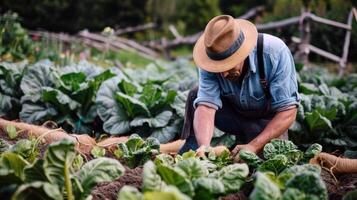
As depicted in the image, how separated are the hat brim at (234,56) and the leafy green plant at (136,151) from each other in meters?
0.63

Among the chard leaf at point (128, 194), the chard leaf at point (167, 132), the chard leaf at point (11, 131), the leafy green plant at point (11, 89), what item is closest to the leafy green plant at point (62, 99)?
the leafy green plant at point (11, 89)

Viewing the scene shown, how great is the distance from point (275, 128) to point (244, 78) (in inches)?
15.8

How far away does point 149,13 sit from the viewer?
1688 centimetres

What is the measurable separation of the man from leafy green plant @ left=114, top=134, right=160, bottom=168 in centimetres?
32

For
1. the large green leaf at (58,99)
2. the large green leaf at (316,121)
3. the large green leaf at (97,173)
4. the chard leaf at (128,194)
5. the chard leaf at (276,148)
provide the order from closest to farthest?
the chard leaf at (128,194) → the large green leaf at (97,173) → the chard leaf at (276,148) → the large green leaf at (316,121) → the large green leaf at (58,99)

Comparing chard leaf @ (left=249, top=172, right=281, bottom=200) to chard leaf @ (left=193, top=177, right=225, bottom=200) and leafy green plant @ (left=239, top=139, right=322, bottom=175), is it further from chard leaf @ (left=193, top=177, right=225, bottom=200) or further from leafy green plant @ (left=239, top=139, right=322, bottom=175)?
leafy green plant @ (left=239, top=139, right=322, bottom=175)

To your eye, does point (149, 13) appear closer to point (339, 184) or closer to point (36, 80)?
point (36, 80)

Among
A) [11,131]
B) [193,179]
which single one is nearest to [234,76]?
[193,179]

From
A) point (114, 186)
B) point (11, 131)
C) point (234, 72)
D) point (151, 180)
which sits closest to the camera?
point (151, 180)

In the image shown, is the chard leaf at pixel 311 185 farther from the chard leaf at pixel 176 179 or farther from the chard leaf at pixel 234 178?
the chard leaf at pixel 176 179

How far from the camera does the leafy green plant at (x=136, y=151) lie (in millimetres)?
3207

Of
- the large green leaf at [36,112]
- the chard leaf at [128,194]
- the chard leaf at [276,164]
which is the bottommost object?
the large green leaf at [36,112]

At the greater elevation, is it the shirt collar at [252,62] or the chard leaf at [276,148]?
the shirt collar at [252,62]

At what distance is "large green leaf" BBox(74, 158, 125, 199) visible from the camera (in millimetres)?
2289
